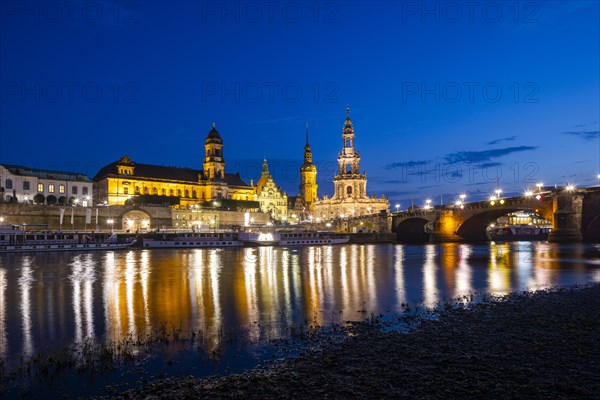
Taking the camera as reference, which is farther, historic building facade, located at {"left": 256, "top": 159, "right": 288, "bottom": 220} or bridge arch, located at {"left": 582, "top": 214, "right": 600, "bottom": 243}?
historic building facade, located at {"left": 256, "top": 159, "right": 288, "bottom": 220}

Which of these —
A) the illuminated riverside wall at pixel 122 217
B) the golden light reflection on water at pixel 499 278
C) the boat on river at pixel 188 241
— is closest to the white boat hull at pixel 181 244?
the boat on river at pixel 188 241

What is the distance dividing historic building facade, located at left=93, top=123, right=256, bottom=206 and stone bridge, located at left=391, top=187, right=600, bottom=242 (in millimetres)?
55727

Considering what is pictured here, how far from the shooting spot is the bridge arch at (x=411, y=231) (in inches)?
3989

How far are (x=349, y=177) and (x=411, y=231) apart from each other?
162 ft

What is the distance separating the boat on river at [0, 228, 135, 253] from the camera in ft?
196

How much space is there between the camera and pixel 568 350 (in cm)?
1194

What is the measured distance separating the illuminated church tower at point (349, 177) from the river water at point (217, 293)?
110 m

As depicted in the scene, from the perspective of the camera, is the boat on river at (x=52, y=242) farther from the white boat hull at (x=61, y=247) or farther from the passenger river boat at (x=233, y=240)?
the passenger river boat at (x=233, y=240)

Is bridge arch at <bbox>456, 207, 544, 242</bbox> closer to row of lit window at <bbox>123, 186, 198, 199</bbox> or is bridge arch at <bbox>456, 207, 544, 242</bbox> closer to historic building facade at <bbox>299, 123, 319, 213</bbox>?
row of lit window at <bbox>123, 186, 198, 199</bbox>

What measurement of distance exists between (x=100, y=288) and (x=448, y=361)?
A: 22965 millimetres

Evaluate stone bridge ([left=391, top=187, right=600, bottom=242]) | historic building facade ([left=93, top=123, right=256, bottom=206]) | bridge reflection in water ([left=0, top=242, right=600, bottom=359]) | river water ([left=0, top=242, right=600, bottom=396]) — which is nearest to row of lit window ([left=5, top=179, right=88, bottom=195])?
historic building facade ([left=93, top=123, right=256, bottom=206])

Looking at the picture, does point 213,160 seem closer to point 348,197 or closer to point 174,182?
point 174,182

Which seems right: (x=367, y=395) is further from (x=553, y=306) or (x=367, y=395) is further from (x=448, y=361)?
(x=553, y=306)

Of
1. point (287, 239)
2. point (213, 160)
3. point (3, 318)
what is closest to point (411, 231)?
point (287, 239)
